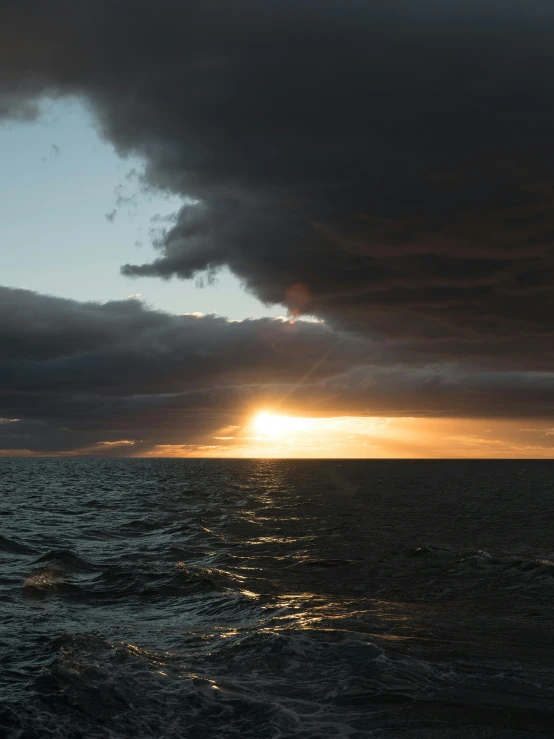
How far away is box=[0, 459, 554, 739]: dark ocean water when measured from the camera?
1139 centimetres

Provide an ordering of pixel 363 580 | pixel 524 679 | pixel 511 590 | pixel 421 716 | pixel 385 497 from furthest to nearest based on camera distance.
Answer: pixel 385 497 → pixel 363 580 → pixel 511 590 → pixel 524 679 → pixel 421 716

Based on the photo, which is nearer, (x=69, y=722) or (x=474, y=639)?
(x=69, y=722)

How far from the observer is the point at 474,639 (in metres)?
15.9

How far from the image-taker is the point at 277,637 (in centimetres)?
1625

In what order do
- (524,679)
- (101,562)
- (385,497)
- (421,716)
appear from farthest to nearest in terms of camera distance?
(385,497), (101,562), (524,679), (421,716)

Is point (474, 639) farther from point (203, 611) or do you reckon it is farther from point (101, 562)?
point (101, 562)

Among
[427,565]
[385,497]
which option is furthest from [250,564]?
[385,497]

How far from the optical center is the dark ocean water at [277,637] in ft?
37.4

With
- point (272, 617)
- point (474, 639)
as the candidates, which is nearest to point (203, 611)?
point (272, 617)

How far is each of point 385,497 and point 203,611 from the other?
5613cm

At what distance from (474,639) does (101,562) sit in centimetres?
1805

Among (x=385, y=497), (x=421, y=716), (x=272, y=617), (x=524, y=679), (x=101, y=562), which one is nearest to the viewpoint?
(x=421, y=716)

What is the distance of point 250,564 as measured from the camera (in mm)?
28000

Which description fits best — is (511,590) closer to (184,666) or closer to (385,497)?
(184,666)
